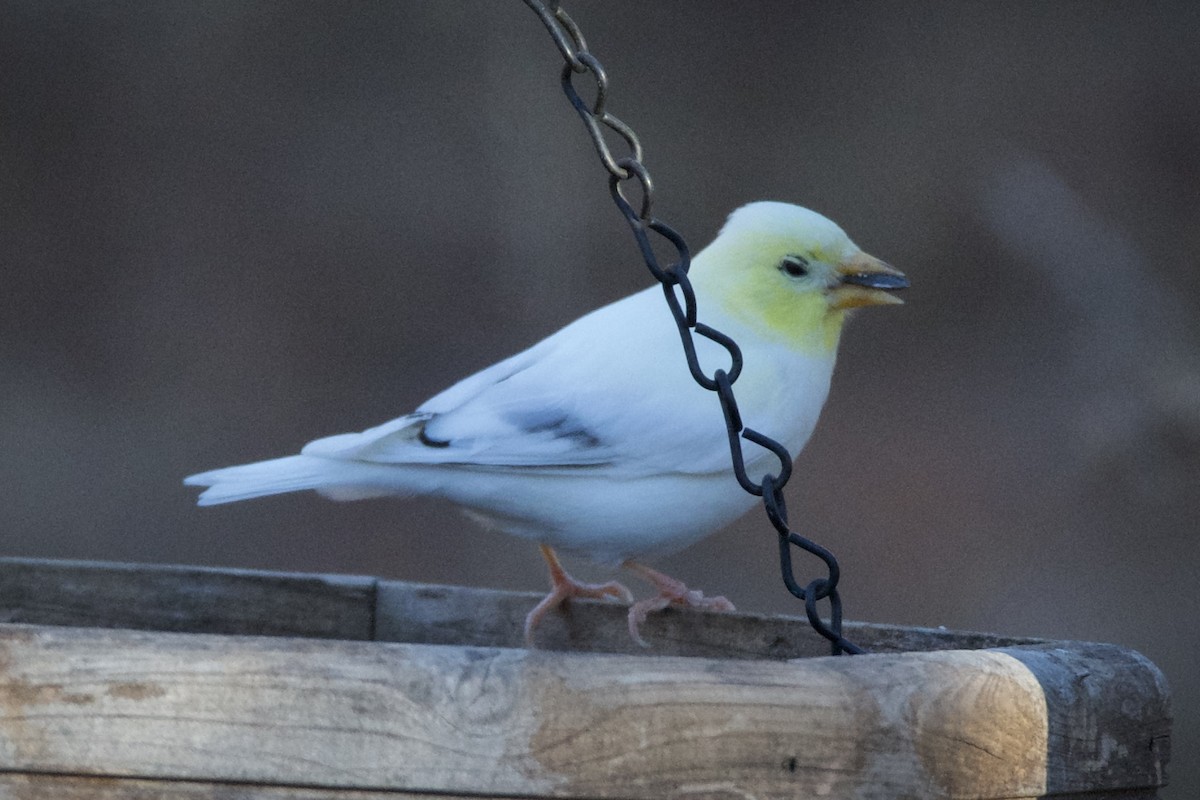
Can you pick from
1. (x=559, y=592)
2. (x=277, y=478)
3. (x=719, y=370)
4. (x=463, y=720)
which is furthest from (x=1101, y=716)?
(x=277, y=478)

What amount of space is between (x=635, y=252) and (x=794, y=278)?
1.46 metres

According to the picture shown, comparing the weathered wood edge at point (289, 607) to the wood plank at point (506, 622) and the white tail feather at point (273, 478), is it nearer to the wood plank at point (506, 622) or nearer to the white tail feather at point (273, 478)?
Result: the wood plank at point (506, 622)

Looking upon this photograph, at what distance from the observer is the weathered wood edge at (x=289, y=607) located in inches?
75.0

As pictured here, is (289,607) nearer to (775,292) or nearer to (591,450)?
(591,450)

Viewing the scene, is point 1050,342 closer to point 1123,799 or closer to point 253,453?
point 253,453

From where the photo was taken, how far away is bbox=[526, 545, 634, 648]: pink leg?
6.21 ft

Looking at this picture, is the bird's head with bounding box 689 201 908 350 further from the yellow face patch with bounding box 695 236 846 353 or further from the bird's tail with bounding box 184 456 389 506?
the bird's tail with bounding box 184 456 389 506

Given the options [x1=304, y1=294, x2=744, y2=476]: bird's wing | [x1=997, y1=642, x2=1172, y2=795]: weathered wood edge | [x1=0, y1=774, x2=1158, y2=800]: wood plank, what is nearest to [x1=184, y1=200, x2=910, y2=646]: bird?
[x1=304, y1=294, x2=744, y2=476]: bird's wing

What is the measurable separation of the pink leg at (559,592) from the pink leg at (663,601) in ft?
0.25

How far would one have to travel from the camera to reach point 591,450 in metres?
1.78

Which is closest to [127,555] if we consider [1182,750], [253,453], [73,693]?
[253,453]

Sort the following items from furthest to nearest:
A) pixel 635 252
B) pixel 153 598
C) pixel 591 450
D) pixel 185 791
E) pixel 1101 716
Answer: pixel 635 252 < pixel 153 598 < pixel 591 450 < pixel 1101 716 < pixel 185 791

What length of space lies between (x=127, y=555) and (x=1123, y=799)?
110 inches

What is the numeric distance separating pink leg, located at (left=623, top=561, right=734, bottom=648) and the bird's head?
34cm
